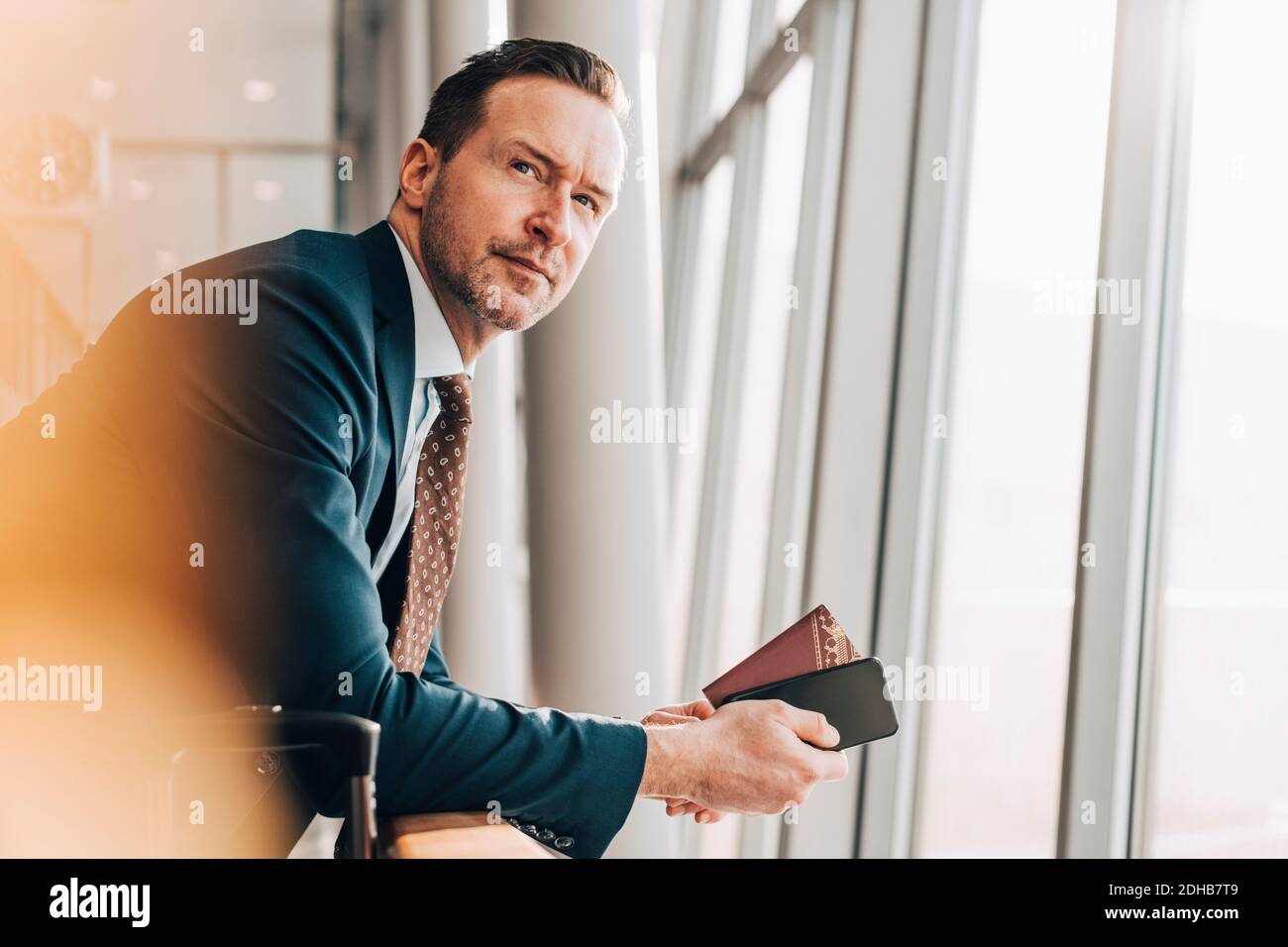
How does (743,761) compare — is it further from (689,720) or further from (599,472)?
Answer: (599,472)

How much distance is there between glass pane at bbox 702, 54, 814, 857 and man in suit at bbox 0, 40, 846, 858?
54.4 inches

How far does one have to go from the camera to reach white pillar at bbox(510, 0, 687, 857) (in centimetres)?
212

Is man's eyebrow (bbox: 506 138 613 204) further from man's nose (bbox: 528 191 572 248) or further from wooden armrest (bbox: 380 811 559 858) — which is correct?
wooden armrest (bbox: 380 811 559 858)

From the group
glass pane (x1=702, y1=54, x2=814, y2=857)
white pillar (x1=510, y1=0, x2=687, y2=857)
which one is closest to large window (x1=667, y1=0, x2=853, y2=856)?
glass pane (x1=702, y1=54, x2=814, y2=857)

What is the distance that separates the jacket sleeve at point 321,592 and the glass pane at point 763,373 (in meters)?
1.83

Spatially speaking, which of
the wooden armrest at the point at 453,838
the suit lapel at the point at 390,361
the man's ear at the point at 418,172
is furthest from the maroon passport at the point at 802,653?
the man's ear at the point at 418,172

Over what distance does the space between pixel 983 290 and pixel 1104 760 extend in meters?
0.94

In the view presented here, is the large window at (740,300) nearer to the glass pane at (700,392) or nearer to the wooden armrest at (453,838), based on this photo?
the glass pane at (700,392)

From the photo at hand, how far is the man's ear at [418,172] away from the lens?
1.58 m

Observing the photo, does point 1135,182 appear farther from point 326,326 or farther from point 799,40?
point 799,40

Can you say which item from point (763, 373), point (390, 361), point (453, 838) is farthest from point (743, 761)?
point (763, 373)

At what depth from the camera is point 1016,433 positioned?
2061 mm

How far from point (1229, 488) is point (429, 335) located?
117cm

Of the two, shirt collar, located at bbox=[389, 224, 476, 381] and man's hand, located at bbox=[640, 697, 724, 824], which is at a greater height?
shirt collar, located at bbox=[389, 224, 476, 381]
